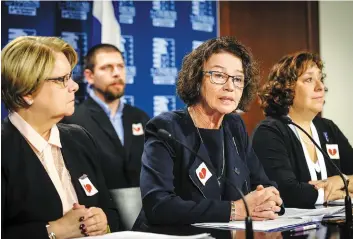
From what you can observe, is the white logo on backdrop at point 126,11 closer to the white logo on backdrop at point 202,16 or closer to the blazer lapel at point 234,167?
the white logo on backdrop at point 202,16

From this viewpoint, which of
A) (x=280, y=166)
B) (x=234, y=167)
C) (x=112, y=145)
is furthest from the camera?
(x=112, y=145)

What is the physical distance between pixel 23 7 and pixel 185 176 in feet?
9.24

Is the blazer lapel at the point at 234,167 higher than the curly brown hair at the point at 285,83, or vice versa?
the curly brown hair at the point at 285,83

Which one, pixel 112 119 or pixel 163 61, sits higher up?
pixel 163 61

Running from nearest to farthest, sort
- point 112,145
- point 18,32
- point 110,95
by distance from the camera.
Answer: point 112,145 → point 18,32 → point 110,95

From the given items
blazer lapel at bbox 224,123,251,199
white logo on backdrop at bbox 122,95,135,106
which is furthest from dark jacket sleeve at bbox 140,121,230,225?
white logo on backdrop at bbox 122,95,135,106

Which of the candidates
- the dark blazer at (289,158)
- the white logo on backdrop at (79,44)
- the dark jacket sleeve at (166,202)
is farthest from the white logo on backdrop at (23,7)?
the dark jacket sleeve at (166,202)

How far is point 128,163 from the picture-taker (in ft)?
15.3

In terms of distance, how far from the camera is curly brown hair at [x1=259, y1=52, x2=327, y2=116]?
3.49 meters

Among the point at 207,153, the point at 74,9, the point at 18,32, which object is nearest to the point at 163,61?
the point at 74,9

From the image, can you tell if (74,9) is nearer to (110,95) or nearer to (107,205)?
(110,95)

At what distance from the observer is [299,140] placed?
11.0ft

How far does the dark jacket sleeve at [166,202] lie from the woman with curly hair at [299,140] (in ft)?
2.52

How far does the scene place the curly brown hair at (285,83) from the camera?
349 cm
